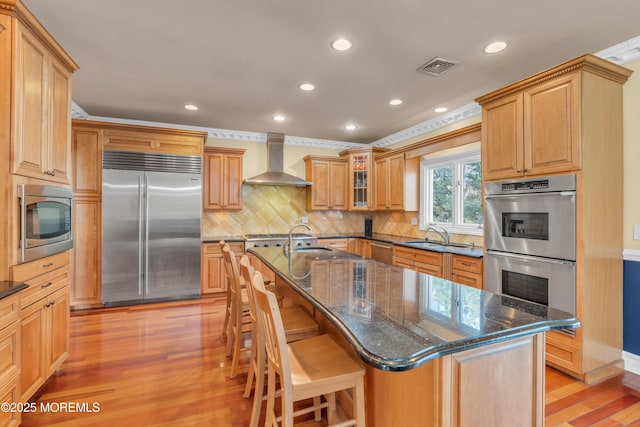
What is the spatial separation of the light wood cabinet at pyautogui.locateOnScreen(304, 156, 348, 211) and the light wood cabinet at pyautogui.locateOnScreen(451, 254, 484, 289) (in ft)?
8.53

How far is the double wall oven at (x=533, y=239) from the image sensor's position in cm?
239

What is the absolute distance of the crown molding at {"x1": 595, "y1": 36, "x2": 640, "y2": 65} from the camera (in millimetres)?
2439

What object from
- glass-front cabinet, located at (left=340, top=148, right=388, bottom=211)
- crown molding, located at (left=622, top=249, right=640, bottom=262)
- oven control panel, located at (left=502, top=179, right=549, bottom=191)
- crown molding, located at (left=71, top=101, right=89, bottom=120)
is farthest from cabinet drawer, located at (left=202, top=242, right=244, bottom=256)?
crown molding, located at (left=622, top=249, right=640, bottom=262)

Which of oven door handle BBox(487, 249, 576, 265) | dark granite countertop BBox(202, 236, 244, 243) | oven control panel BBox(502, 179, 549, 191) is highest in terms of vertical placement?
oven control panel BBox(502, 179, 549, 191)

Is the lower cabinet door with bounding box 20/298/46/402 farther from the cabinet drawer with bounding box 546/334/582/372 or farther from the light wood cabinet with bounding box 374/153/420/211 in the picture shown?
the light wood cabinet with bounding box 374/153/420/211

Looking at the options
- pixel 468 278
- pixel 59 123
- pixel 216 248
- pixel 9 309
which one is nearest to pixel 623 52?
pixel 468 278

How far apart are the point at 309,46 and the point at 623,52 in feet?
8.33

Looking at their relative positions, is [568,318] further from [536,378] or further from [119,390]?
[119,390]

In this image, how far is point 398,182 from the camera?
5.02m

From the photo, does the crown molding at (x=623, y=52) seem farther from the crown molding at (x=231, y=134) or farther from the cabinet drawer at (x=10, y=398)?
the cabinet drawer at (x=10, y=398)

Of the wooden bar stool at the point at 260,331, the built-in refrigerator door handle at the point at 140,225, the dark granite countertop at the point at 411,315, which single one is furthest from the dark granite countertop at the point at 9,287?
the built-in refrigerator door handle at the point at 140,225

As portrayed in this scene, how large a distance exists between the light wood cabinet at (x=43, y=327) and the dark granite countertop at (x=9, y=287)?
131 millimetres

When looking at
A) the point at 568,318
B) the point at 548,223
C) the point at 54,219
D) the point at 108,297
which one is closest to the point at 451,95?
the point at 548,223

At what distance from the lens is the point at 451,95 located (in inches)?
141
